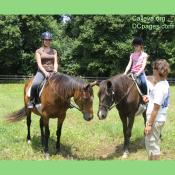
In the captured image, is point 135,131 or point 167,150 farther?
point 135,131

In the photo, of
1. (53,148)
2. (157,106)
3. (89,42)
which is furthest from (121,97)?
(89,42)

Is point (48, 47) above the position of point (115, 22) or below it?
below

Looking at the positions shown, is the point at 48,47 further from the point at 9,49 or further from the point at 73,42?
the point at 73,42

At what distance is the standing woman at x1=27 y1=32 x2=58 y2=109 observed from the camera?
8883 millimetres

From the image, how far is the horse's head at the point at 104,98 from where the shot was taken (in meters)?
8.28

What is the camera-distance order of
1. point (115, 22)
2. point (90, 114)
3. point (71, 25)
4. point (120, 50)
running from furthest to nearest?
point (71, 25) → point (115, 22) → point (120, 50) → point (90, 114)

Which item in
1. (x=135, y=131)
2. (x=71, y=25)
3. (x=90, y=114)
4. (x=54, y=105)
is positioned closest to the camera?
(x=90, y=114)

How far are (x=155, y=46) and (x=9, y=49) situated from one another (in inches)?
492

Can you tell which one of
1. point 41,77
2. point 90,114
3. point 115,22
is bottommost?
point 90,114

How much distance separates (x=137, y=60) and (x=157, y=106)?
12.1 feet

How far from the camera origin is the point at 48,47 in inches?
353

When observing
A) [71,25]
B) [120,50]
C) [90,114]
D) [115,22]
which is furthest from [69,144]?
[71,25]

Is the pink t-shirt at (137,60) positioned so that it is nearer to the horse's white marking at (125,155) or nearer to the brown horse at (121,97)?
the brown horse at (121,97)

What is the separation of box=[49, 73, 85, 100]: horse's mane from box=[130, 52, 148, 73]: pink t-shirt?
6.58 feet
